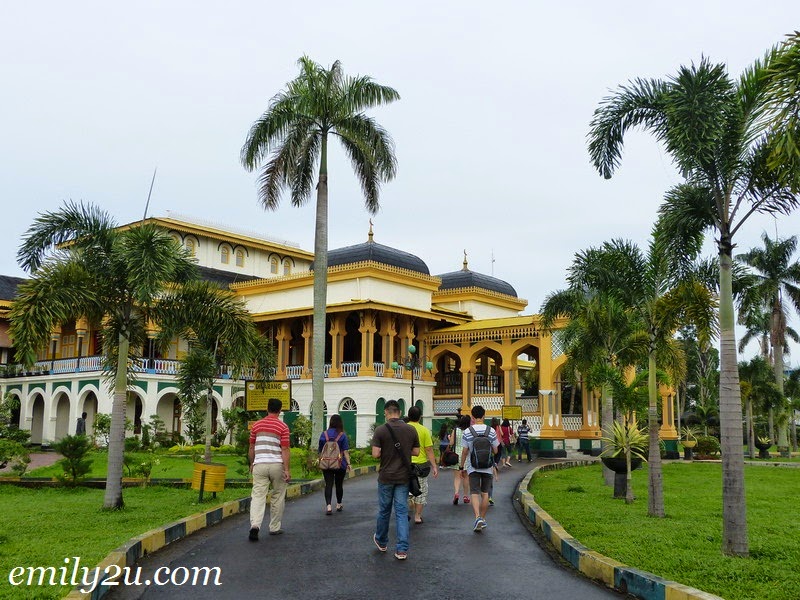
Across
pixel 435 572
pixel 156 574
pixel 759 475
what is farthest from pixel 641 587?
pixel 759 475

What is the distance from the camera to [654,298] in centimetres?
1320

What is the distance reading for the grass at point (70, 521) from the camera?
8.04 metres

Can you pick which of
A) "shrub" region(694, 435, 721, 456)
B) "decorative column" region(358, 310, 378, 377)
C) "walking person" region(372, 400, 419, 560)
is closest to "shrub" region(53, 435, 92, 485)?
"walking person" region(372, 400, 419, 560)

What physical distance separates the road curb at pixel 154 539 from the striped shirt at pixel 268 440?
1378 millimetres

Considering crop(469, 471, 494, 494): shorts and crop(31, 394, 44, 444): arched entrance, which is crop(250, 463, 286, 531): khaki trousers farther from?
crop(31, 394, 44, 444): arched entrance

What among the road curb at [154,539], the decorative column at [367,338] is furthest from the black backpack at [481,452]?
the decorative column at [367,338]

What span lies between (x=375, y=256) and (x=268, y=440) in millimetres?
25373

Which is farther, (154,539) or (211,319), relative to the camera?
(211,319)

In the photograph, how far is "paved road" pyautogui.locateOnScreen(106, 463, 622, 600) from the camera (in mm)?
7055

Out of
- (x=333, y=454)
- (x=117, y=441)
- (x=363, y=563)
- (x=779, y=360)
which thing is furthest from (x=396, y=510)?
(x=779, y=360)

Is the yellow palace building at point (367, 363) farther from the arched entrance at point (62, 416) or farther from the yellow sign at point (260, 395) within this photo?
the yellow sign at point (260, 395)

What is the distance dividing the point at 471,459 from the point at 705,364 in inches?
1972

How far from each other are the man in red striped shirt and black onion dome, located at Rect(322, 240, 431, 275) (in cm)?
2438

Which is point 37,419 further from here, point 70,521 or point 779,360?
point 779,360
